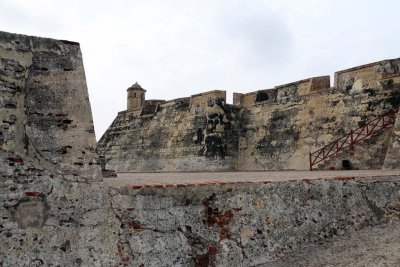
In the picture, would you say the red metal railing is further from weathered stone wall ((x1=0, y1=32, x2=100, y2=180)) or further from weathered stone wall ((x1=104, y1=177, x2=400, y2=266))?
weathered stone wall ((x1=0, y1=32, x2=100, y2=180))

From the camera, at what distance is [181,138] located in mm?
18719

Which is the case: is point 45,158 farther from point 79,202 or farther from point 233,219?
point 233,219

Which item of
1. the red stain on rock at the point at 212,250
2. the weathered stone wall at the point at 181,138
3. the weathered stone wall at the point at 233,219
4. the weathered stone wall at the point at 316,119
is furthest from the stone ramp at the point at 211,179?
the weathered stone wall at the point at 181,138

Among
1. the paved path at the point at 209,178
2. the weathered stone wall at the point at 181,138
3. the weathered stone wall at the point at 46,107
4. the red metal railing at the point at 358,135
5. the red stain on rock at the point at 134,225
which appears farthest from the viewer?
the weathered stone wall at the point at 181,138

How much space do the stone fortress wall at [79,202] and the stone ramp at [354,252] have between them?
18 cm

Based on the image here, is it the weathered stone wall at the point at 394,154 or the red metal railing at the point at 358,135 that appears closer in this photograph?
Answer: the weathered stone wall at the point at 394,154

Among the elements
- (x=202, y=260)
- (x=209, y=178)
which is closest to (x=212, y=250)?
(x=202, y=260)

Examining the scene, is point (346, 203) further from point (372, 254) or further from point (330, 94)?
point (330, 94)

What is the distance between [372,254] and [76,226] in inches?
119

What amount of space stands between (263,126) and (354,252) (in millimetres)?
11614

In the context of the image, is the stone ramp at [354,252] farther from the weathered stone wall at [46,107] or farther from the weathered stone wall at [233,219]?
the weathered stone wall at [46,107]

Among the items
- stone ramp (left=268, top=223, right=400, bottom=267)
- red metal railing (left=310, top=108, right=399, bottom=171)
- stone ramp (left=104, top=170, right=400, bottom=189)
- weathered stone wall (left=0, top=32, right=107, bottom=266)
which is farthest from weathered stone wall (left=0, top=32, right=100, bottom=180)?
red metal railing (left=310, top=108, right=399, bottom=171)

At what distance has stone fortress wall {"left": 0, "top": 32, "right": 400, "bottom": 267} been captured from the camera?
386 cm

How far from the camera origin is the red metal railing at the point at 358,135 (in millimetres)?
12242
